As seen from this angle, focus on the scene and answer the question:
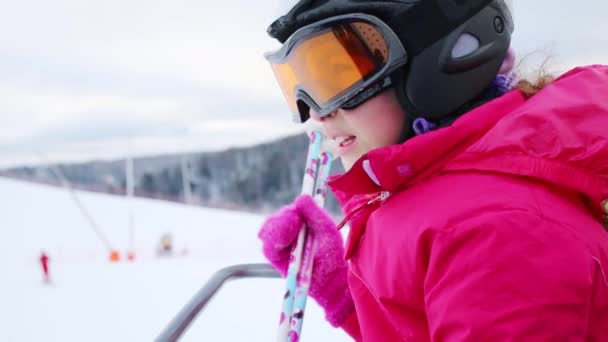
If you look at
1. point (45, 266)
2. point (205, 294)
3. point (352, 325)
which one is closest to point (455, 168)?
point (352, 325)

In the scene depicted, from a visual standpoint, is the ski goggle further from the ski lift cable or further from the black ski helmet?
the ski lift cable

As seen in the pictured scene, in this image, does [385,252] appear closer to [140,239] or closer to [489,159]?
[489,159]

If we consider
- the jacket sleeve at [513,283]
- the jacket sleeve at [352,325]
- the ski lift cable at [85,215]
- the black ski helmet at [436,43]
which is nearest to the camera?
the jacket sleeve at [513,283]

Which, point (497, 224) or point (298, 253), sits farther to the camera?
point (298, 253)

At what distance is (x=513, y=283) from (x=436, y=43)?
28 centimetres

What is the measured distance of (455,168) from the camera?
0.52 metres

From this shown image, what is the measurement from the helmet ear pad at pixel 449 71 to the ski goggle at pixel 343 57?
2 centimetres

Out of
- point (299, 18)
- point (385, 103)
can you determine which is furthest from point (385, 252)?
point (299, 18)

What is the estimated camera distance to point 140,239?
607cm

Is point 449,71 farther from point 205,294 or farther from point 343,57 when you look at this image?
point 205,294

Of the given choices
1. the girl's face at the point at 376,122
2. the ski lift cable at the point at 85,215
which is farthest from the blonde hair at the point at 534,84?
the ski lift cable at the point at 85,215

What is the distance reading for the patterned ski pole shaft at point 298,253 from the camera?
1045 millimetres

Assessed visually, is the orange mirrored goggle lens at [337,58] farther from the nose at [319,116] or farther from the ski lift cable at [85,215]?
the ski lift cable at [85,215]

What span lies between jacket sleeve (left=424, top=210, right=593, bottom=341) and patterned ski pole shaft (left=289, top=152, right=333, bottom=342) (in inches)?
23.7
